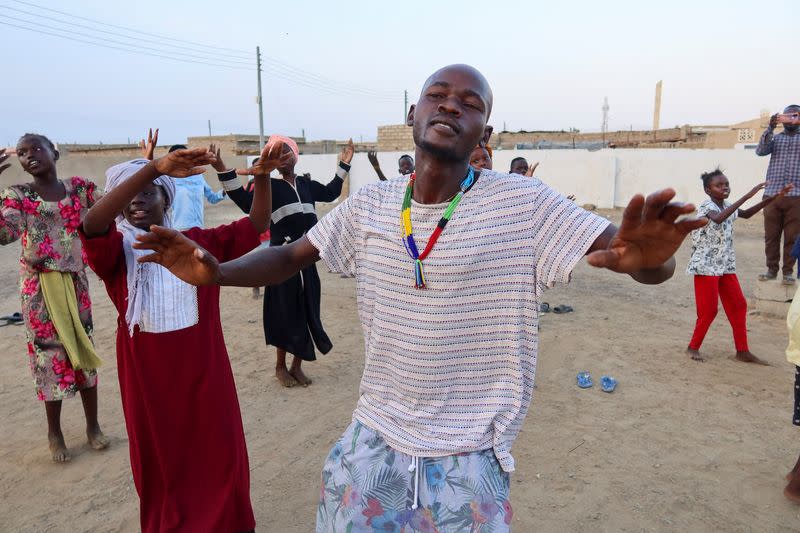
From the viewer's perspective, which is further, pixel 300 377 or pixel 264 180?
pixel 300 377

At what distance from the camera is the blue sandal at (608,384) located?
488cm

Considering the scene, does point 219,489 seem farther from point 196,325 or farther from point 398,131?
point 398,131

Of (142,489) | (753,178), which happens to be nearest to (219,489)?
(142,489)

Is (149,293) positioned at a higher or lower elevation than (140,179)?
lower

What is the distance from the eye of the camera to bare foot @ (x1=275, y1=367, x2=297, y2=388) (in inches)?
202

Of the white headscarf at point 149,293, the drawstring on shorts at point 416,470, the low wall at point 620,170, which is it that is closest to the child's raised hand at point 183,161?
the white headscarf at point 149,293

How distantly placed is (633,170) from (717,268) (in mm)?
14750

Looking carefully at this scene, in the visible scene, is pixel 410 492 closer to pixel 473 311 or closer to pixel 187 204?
pixel 473 311

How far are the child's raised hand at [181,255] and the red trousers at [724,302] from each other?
16.6ft

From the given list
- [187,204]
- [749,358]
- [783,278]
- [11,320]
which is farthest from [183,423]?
[783,278]

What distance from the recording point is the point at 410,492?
1.67m

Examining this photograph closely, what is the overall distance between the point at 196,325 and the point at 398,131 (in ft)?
81.0

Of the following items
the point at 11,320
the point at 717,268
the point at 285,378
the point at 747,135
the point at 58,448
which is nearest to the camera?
the point at 58,448

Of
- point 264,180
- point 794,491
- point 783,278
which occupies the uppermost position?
point 264,180
